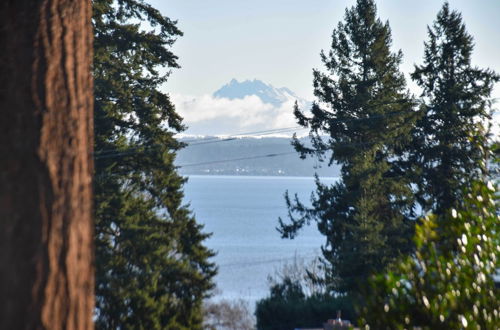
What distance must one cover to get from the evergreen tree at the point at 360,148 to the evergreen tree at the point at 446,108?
1.00 m

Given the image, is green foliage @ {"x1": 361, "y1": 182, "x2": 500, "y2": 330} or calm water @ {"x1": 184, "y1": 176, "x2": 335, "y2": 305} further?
calm water @ {"x1": 184, "y1": 176, "x2": 335, "y2": 305}

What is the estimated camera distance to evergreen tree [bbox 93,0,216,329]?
23.6 metres

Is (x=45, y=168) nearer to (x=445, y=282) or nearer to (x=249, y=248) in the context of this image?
(x=445, y=282)

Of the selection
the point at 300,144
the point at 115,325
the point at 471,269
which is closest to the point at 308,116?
the point at 300,144

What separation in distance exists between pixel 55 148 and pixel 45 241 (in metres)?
0.35

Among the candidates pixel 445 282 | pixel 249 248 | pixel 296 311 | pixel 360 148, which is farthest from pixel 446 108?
pixel 249 248

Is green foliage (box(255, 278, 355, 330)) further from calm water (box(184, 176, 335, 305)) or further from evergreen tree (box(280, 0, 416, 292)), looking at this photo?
calm water (box(184, 176, 335, 305))

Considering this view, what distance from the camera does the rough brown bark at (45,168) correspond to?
286 cm

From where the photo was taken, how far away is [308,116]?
35844 millimetres

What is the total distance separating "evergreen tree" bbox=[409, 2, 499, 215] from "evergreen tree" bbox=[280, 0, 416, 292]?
100 cm

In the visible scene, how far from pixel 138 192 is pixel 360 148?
30.9ft

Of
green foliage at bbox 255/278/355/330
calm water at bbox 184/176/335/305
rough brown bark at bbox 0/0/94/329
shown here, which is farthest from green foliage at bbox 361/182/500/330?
calm water at bbox 184/176/335/305

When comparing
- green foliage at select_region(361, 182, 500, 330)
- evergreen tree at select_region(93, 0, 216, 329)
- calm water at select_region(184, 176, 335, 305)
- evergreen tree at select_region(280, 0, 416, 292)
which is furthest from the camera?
calm water at select_region(184, 176, 335, 305)

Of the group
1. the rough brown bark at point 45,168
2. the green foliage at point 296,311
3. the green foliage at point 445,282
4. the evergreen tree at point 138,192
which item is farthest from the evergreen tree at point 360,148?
the rough brown bark at point 45,168
